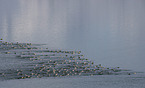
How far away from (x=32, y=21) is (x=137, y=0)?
9.71 m

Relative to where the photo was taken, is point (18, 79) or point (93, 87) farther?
point (18, 79)

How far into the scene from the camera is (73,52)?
5.91m

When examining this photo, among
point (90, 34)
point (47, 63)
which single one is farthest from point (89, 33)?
point (47, 63)

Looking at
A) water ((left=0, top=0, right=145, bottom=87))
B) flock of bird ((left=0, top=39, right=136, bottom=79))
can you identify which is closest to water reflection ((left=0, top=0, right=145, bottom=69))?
water ((left=0, top=0, right=145, bottom=87))

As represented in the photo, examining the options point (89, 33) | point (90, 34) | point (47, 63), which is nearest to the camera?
point (47, 63)

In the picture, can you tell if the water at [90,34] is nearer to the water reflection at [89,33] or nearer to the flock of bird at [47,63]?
the water reflection at [89,33]

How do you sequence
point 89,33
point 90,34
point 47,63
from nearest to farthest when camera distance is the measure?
point 47,63
point 90,34
point 89,33

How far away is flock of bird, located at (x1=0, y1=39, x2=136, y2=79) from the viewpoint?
4469 mm

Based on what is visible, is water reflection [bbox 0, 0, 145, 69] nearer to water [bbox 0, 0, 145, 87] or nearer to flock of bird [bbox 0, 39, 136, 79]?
water [bbox 0, 0, 145, 87]

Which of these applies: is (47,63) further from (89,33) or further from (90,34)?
(89,33)

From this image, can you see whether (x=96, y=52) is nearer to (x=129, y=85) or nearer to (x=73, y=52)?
(x=73, y=52)

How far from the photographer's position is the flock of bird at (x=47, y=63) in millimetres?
4469

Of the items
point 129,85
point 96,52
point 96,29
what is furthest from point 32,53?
point 96,29

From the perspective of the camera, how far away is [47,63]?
4.97m
